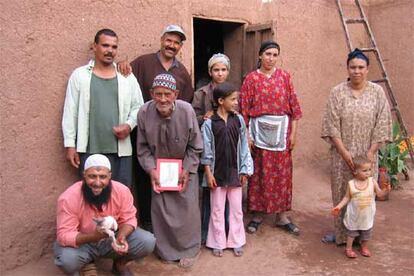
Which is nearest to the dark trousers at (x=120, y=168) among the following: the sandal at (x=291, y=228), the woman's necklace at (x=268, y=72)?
the woman's necklace at (x=268, y=72)

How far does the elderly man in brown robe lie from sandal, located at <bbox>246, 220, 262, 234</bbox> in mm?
773

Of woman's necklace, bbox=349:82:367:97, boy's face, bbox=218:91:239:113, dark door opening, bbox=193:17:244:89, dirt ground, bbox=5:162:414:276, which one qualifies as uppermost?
dark door opening, bbox=193:17:244:89

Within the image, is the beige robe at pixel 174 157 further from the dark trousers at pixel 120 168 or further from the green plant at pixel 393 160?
the green plant at pixel 393 160

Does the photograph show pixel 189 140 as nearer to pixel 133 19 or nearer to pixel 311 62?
pixel 133 19

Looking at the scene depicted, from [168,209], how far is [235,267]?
74cm

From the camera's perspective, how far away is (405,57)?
708cm

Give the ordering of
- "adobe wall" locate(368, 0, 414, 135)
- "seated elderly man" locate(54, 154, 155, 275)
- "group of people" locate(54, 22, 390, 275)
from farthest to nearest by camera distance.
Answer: "adobe wall" locate(368, 0, 414, 135) → "group of people" locate(54, 22, 390, 275) → "seated elderly man" locate(54, 154, 155, 275)

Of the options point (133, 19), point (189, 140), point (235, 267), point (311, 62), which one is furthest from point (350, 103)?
point (311, 62)

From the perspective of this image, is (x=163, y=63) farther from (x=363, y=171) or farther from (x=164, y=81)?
(x=363, y=171)

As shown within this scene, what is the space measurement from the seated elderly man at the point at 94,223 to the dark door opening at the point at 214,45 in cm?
293

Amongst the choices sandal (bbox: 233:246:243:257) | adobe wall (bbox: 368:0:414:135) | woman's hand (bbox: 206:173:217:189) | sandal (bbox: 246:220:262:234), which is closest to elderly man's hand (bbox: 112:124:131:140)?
woman's hand (bbox: 206:173:217:189)

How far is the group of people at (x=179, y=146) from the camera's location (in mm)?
3357

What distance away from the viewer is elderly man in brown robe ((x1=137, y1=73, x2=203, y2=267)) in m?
3.74

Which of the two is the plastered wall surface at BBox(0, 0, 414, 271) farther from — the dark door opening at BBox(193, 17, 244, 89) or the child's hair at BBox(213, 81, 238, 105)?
the dark door opening at BBox(193, 17, 244, 89)
